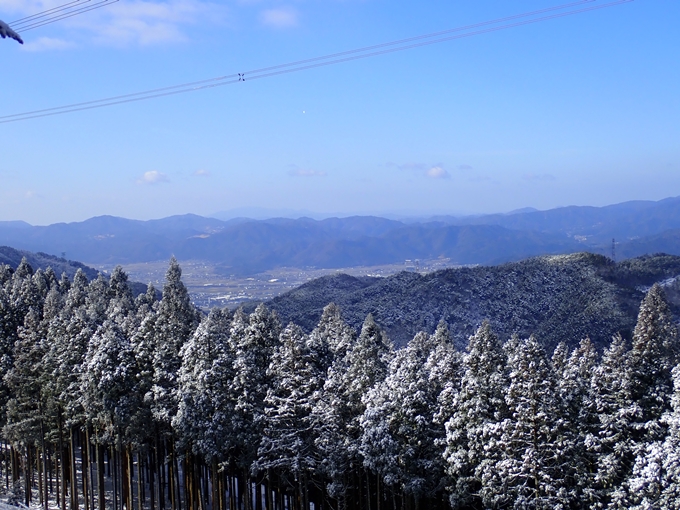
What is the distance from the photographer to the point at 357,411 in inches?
1029

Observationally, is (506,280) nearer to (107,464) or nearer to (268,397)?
(107,464)

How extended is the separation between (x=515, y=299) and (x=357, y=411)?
74.4 meters

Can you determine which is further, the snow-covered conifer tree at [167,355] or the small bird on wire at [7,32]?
the snow-covered conifer tree at [167,355]

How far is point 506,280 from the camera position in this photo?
102m

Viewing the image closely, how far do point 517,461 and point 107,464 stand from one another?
3036cm

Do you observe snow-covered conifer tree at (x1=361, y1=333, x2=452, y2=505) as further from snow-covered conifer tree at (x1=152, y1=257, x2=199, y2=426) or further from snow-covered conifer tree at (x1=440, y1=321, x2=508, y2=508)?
snow-covered conifer tree at (x1=152, y1=257, x2=199, y2=426)

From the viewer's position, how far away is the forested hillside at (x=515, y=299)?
81875 millimetres

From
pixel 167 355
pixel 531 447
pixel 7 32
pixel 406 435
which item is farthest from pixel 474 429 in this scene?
pixel 7 32

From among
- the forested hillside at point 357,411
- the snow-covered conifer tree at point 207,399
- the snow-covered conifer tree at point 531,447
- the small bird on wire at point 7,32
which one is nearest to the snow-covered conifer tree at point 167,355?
the forested hillside at point 357,411

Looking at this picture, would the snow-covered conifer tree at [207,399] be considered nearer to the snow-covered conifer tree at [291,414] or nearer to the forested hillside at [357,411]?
the forested hillside at [357,411]

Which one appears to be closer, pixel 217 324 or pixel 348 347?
pixel 217 324

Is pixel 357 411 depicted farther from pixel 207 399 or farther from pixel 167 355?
pixel 167 355

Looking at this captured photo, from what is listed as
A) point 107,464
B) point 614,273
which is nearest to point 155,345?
point 107,464

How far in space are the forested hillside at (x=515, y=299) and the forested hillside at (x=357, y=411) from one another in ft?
164
